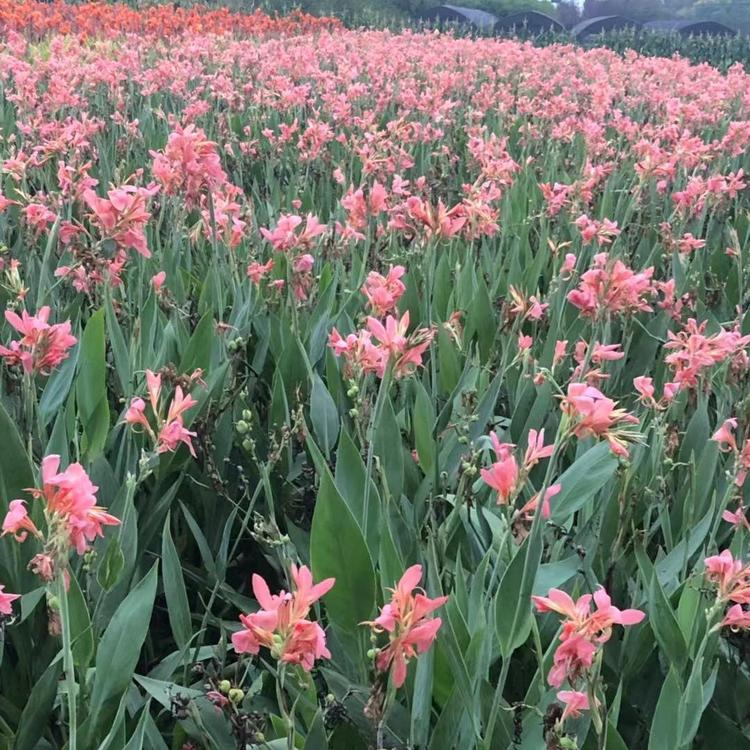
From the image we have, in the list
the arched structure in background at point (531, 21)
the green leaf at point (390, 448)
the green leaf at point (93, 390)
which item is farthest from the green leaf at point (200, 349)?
the arched structure in background at point (531, 21)

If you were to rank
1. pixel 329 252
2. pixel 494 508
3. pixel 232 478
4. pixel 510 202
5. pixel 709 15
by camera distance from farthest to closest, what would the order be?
pixel 709 15 < pixel 510 202 < pixel 329 252 < pixel 232 478 < pixel 494 508

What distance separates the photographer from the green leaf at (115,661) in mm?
933

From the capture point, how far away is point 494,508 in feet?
4.34

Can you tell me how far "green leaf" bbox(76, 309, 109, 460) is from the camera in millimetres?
1354

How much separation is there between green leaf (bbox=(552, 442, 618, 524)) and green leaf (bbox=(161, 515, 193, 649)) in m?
0.52

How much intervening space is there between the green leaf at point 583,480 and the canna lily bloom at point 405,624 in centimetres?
56

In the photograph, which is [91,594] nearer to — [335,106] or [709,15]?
[335,106]

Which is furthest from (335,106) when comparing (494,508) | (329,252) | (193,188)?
(494,508)

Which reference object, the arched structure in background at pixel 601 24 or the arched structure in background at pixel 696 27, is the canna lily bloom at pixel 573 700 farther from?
the arched structure in background at pixel 601 24

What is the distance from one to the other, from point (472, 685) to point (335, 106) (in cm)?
326

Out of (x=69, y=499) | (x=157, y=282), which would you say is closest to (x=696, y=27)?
(x=157, y=282)

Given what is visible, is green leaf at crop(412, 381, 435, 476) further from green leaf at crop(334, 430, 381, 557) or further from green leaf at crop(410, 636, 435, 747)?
green leaf at crop(410, 636, 435, 747)

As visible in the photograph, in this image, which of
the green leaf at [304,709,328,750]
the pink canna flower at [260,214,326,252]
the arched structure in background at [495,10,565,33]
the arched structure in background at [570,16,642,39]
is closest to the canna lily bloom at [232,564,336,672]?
the green leaf at [304,709,328,750]

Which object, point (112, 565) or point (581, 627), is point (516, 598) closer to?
point (581, 627)
